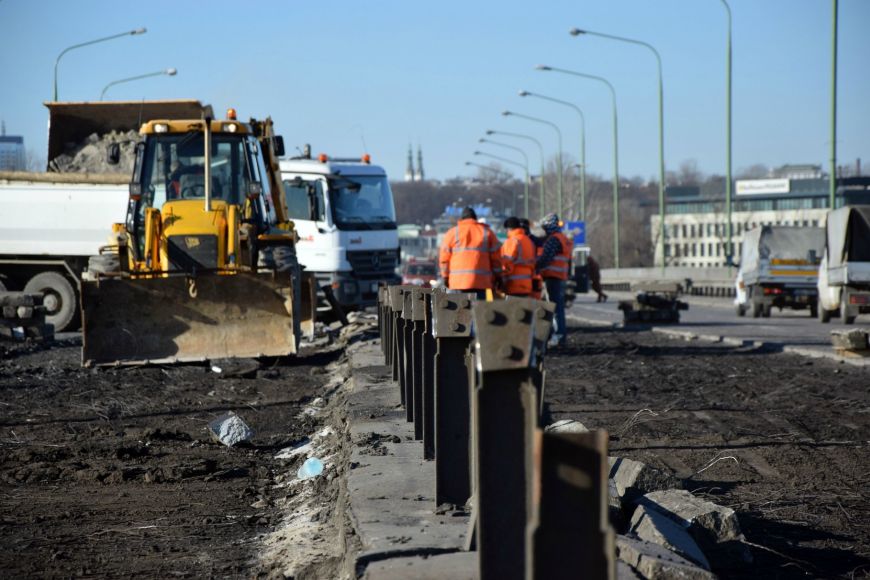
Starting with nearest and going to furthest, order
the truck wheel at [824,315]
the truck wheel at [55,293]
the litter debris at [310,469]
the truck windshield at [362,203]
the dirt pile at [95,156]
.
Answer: the litter debris at [310,469], the dirt pile at [95,156], the truck wheel at [55,293], the truck windshield at [362,203], the truck wheel at [824,315]

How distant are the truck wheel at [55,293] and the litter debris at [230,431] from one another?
15073mm

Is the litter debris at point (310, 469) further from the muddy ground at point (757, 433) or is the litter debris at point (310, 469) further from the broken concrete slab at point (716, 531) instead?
the broken concrete slab at point (716, 531)

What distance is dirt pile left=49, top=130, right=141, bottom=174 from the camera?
22.7 m

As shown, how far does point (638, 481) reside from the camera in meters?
5.86

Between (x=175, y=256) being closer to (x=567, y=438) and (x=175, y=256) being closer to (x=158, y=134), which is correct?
(x=158, y=134)

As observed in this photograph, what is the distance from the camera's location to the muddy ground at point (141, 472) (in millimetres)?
5652

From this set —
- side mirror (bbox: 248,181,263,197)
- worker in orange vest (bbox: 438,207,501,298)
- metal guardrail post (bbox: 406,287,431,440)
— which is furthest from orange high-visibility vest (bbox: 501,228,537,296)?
metal guardrail post (bbox: 406,287,431,440)

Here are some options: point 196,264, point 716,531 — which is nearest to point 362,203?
point 196,264

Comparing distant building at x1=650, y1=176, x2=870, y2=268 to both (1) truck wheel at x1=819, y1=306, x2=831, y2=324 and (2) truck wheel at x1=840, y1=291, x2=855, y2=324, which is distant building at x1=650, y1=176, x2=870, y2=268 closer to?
(1) truck wheel at x1=819, y1=306, x2=831, y2=324

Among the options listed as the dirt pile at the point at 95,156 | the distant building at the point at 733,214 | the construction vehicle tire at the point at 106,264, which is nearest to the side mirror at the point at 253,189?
the construction vehicle tire at the point at 106,264

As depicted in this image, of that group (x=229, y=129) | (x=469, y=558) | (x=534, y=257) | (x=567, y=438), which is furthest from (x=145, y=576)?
(x=229, y=129)

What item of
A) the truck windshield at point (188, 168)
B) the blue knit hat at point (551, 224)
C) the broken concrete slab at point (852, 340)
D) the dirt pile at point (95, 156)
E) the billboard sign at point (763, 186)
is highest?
the billboard sign at point (763, 186)

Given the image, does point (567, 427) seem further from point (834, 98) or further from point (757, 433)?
point (834, 98)

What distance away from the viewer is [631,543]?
458 centimetres
